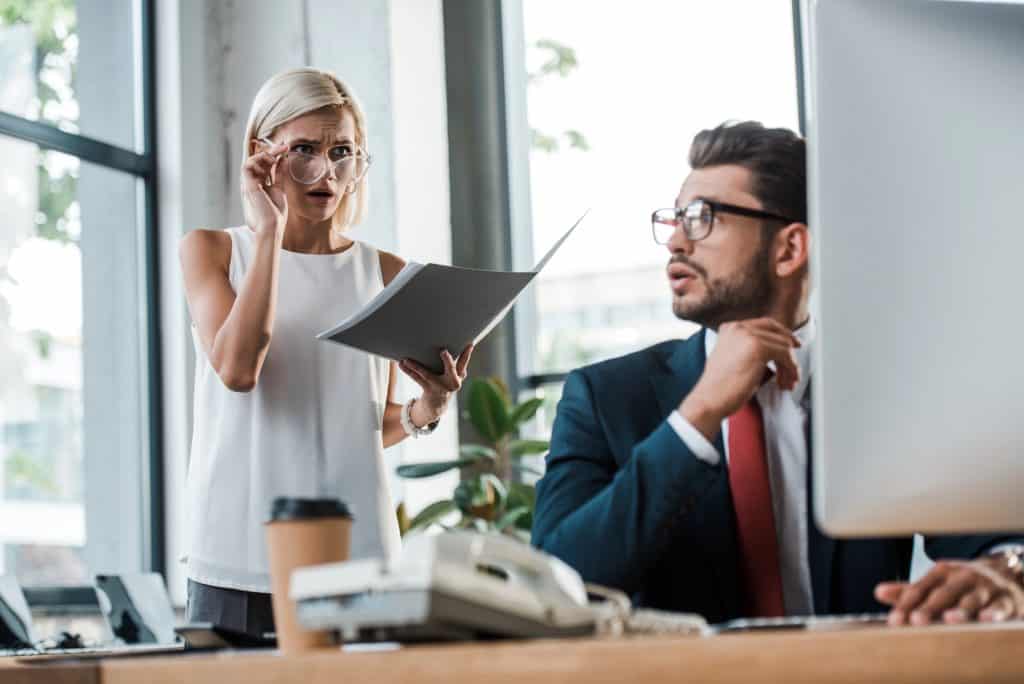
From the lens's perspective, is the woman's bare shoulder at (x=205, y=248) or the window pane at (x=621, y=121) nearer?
the woman's bare shoulder at (x=205, y=248)

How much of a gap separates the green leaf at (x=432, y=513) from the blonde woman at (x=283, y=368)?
154cm

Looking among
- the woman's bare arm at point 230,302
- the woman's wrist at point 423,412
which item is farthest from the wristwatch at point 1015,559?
the woman's bare arm at point 230,302

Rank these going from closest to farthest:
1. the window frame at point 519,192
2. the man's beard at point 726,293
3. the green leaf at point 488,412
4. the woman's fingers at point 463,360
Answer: the man's beard at point 726,293, the woman's fingers at point 463,360, the green leaf at point 488,412, the window frame at point 519,192

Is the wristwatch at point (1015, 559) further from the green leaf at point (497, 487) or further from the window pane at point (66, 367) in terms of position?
the window pane at point (66, 367)

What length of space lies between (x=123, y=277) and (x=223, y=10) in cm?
95

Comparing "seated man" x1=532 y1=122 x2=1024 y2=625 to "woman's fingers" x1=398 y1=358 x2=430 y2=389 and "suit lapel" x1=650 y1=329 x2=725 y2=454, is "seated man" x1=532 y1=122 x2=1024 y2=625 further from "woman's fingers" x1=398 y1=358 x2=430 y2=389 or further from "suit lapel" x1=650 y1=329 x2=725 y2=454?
"woman's fingers" x1=398 y1=358 x2=430 y2=389

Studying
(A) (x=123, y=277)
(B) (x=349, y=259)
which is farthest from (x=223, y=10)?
(B) (x=349, y=259)

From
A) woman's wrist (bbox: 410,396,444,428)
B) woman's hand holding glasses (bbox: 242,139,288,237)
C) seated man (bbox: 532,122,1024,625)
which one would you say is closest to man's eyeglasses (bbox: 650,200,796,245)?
seated man (bbox: 532,122,1024,625)

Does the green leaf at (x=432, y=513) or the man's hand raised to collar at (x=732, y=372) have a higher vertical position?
the man's hand raised to collar at (x=732, y=372)

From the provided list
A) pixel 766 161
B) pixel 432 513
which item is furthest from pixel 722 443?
pixel 432 513

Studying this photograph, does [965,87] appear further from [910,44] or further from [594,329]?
[594,329]

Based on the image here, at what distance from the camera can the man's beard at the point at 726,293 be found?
4.94 feet

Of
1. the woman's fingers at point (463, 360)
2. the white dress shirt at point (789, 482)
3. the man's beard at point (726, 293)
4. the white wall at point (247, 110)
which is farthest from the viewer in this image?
the white wall at point (247, 110)

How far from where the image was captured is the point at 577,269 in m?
4.27
